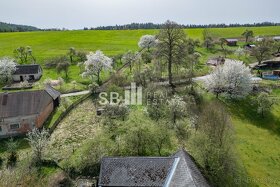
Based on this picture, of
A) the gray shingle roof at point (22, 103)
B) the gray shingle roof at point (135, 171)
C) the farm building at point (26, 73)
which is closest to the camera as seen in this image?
the gray shingle roof at point (135, 171)

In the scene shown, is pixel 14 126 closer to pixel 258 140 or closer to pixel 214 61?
pixel 258 140

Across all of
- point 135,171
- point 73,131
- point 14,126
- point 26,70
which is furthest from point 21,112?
point 26,70

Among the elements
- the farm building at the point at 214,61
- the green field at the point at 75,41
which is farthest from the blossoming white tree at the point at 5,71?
the farm building at the point at 214,61

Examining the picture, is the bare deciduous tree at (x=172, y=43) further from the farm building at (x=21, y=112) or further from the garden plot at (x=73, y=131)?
the farm building at (x=21, y=112)

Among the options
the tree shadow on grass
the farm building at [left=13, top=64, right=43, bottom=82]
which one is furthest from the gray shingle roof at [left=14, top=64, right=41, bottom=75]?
Answer: the tree shadow on grass

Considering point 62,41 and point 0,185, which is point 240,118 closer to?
point 0,185

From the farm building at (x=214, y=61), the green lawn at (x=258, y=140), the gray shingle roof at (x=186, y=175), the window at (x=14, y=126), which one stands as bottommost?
the green lawn at (x=258, y=140)

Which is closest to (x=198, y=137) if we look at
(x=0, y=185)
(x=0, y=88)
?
(x=0, y=185)
